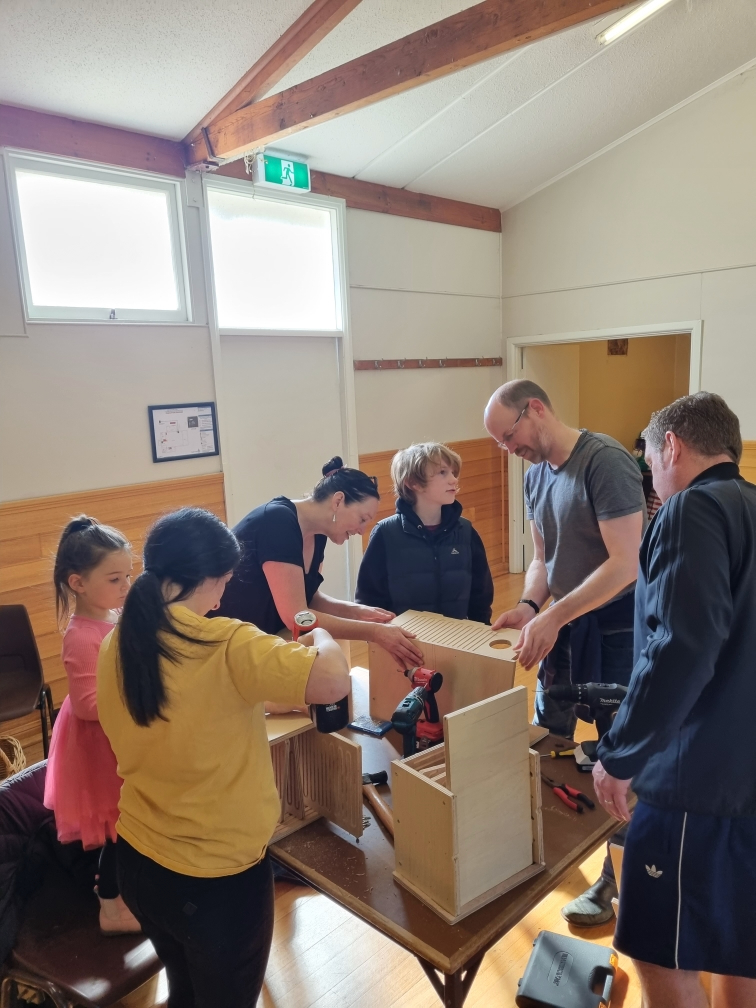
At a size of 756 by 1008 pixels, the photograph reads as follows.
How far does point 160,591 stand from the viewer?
1.16 m

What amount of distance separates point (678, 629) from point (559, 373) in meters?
4.98

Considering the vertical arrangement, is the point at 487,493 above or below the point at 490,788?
below

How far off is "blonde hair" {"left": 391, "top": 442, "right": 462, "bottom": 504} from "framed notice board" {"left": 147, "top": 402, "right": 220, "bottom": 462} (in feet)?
5.97

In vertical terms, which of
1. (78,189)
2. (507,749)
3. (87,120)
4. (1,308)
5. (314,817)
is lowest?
(314,817)

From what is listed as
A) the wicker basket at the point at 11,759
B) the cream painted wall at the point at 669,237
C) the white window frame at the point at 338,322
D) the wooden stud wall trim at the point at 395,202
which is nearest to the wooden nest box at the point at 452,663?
the wicker basket at the point at 11,759

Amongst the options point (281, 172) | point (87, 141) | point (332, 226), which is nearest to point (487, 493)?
point (332, 226)

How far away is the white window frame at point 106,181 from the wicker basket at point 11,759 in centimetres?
189

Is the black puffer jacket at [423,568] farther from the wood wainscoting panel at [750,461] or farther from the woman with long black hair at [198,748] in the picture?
the wood wainscoting panel at [750,461]

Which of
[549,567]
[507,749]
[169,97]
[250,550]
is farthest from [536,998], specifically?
[169,97]

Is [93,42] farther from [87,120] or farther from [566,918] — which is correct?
[566,918]

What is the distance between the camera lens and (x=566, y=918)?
2123mm

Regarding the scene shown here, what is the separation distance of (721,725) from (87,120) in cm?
357

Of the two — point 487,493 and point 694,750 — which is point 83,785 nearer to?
point 694,750

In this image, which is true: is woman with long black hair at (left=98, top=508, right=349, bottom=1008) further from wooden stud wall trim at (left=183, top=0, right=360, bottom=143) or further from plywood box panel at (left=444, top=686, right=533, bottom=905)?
wooden stud wall trim at (left=183, top=0, right=360, bottom=143)
